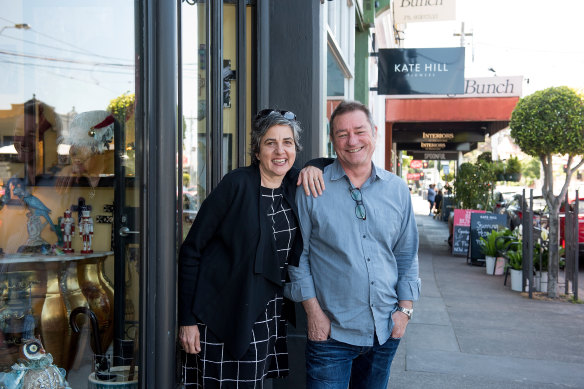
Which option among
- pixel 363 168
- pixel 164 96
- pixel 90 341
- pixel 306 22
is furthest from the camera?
pixel 306 22

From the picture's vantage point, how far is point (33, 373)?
2.53m

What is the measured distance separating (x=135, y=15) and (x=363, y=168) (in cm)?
127

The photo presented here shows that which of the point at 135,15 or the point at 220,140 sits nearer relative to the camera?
the point at 135,15

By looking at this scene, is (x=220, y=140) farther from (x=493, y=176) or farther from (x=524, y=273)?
(x=493, y=176)

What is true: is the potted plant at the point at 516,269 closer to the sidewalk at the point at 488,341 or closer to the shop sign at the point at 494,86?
the sidewalk at the point at 488,341

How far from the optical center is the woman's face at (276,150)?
2.68 m

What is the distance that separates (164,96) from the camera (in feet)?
8.81

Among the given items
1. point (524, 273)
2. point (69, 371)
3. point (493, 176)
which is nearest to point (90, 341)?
point (69, 371)

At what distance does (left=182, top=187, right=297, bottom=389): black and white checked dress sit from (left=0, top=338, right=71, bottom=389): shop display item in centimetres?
55

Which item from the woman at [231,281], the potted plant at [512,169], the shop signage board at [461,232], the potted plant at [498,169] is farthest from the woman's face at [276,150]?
the potted plant at [512,169]

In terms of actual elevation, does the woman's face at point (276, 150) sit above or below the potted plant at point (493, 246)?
above

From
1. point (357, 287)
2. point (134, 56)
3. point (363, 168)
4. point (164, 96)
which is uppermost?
point (134, 56)

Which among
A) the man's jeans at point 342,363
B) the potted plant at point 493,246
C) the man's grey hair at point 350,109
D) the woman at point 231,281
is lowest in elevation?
the potted plant at point 493,246

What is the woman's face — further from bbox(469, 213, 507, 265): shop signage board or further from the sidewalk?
bbox(469, 213, 507, 265): shop signage board
